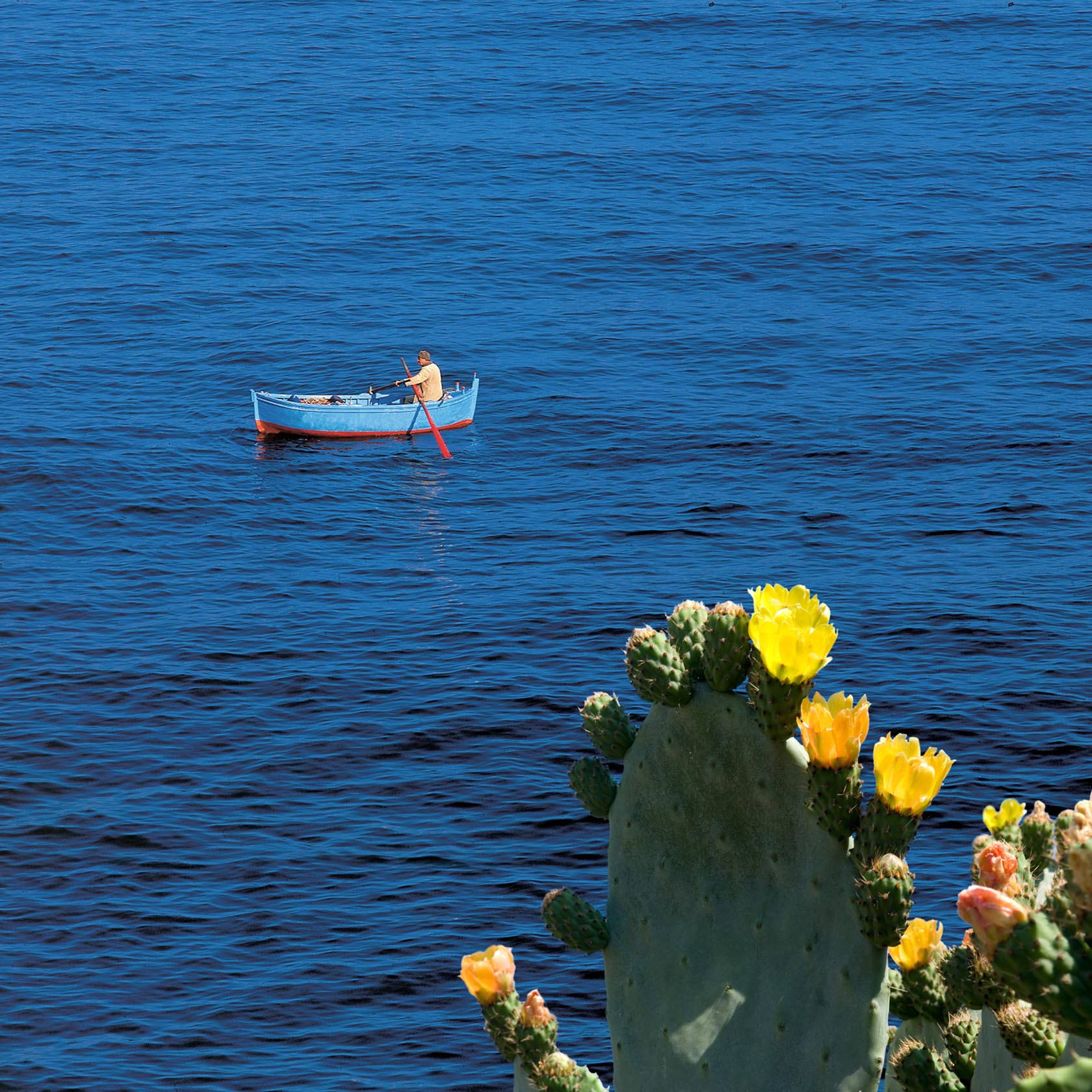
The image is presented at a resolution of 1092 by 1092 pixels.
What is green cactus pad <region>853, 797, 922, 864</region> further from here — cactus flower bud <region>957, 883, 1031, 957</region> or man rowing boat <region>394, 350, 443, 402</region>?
man rowing boat <region>394, 350, 443, 402</region>

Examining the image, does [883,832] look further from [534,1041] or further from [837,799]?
[534,1041]

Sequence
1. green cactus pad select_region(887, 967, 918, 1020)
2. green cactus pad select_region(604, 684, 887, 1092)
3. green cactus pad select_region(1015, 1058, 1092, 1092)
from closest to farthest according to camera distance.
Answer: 1. green cactus pad select_region(1015, 1058, 1092, 1092)
2. green cactus pad select_region(604, 684, 887, 1092)
3. green cactus pad select_region(887, 967, 918, 1020)

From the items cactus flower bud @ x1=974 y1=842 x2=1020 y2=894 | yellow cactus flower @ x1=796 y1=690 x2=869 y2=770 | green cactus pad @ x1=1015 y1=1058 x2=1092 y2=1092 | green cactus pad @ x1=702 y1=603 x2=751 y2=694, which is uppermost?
green cactus pad @ x1=1015 y1=1058 x2=1092 y2=1092

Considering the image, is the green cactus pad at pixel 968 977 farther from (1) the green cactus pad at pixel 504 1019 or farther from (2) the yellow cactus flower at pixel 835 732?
(1) the green cactus pad at pixel 504 1019

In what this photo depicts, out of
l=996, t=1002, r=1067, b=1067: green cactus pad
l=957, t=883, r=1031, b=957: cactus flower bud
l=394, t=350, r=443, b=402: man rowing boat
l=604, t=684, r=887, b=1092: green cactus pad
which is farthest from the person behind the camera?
l=394, t=350, r=443, b=402: man rowing boat

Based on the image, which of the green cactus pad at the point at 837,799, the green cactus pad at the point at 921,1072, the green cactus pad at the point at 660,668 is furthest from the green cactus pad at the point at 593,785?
the green cactus pad at the point at 921,1072

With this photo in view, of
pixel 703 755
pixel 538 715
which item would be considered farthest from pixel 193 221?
pixel 703 755

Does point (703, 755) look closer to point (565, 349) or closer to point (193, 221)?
point (565, 349)

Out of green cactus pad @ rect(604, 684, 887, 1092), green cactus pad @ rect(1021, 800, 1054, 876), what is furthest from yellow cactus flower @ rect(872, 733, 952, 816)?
green cactus pad @ rect(1021, 800, 1054, 876)

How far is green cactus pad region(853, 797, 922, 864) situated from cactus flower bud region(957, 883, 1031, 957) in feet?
6.30

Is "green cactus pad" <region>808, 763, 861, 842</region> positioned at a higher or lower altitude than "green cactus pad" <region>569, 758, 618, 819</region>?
higher

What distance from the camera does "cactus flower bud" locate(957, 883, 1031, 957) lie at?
3510 millimetres

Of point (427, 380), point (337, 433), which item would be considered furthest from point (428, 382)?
point (337, 433)

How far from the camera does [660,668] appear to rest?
6.17m
